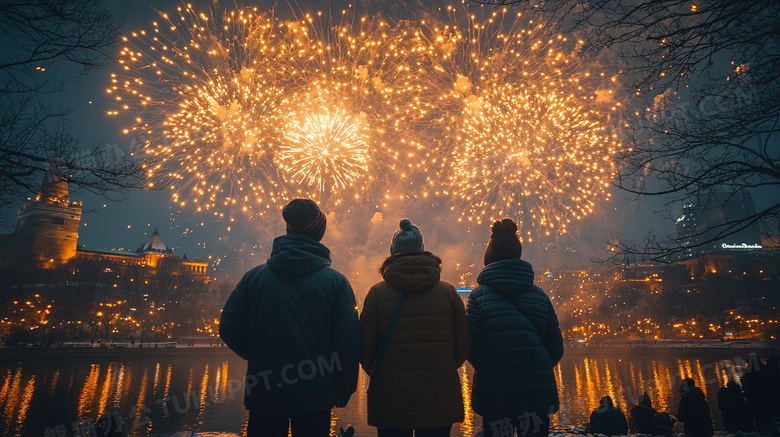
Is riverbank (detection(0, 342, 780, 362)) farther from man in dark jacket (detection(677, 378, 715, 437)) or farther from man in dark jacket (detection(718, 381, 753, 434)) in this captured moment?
man in dark jacket (detection(677, 378, 715, 437))

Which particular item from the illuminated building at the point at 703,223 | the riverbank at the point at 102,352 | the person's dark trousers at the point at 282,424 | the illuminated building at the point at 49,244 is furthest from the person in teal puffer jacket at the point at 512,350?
the illuminated building at the point at 49,244

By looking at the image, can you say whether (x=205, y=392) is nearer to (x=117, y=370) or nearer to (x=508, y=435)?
(x=117, y=370)

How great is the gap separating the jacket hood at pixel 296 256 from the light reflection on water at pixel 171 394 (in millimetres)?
7206

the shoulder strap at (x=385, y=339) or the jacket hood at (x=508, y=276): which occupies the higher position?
the jacket hood at (x=508, y=276)

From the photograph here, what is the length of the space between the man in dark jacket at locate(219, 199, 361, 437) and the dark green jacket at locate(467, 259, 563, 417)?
1.04 m

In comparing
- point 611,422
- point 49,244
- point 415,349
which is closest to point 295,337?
point 415,349

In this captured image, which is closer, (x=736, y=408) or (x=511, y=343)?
(x=511, y=343)

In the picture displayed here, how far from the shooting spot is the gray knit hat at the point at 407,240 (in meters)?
3.01

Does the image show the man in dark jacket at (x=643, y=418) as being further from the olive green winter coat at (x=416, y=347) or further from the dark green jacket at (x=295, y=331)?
the dark green jacket at (x=295, y=331)

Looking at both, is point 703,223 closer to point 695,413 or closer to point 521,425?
point 695,413

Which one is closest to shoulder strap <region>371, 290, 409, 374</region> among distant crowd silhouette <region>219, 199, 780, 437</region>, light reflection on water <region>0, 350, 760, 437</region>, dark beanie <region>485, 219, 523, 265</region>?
distant crowd silhouette <region>219, 199, 780, 437</region>

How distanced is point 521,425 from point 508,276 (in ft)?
3.61

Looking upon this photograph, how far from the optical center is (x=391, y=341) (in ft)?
8.59

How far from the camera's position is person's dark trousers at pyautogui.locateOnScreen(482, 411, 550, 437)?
2.77 m
